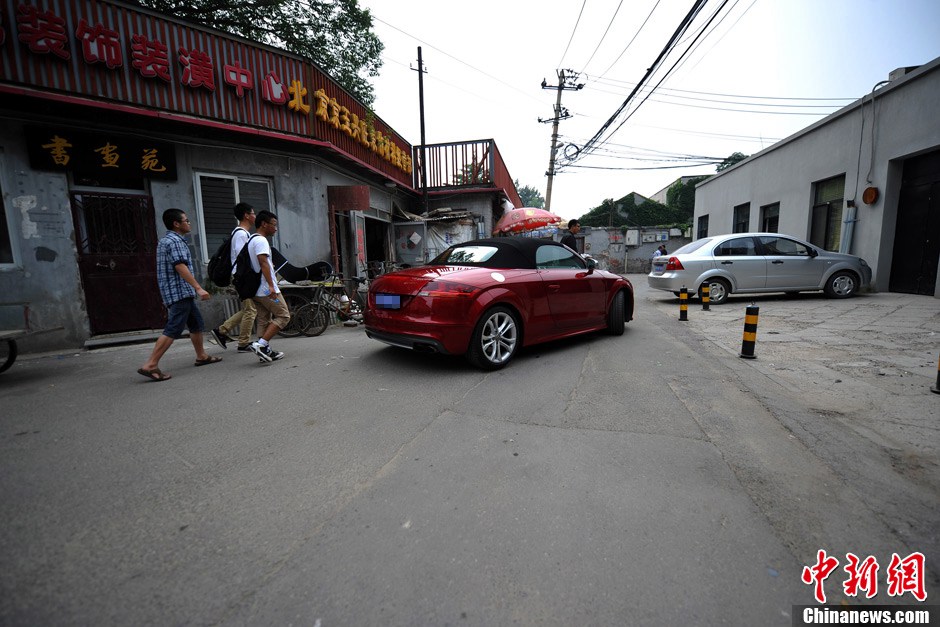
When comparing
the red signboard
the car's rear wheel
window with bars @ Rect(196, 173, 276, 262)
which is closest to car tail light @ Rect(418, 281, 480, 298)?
the car's rear wheel

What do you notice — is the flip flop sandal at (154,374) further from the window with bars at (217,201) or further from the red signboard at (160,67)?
the red signboard at (160,67)

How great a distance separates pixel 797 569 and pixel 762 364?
11.7 feet

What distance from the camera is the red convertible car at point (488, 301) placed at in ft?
13.3

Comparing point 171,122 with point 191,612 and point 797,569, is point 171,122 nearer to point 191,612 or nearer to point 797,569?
point 191,612

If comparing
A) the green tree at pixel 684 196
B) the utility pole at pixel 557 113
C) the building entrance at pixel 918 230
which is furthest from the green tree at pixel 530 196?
the building entrance at pixel 918 230

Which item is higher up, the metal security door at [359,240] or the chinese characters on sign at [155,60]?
the chinese characters on sign at [155,60]

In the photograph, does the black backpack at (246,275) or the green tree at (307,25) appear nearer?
the black backpack at (246,275)

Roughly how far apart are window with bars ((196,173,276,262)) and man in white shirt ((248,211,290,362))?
9.92 ft

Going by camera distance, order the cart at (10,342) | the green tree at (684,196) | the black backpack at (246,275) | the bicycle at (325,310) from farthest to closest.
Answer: the green tree at (684,196) < the bicycle at (325,310) < the black backpack at (246,275) < the cart at (10,342)

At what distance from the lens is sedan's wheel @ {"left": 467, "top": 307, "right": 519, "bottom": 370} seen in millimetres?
4191

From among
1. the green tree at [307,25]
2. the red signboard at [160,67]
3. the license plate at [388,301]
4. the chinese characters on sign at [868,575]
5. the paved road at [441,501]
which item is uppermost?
the green tree at [307,25]

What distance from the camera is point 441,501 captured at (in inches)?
81.4

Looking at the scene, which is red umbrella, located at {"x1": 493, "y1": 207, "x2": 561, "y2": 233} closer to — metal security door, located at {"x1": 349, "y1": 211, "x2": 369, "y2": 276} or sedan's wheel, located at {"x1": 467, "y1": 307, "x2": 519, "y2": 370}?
metal security door, located at {"x1": 349, "y1": 211, "x2": 369, "y2": 276}

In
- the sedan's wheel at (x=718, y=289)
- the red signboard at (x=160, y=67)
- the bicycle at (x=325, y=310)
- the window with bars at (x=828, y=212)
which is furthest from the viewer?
the window with bars at (x=828, y=212)
